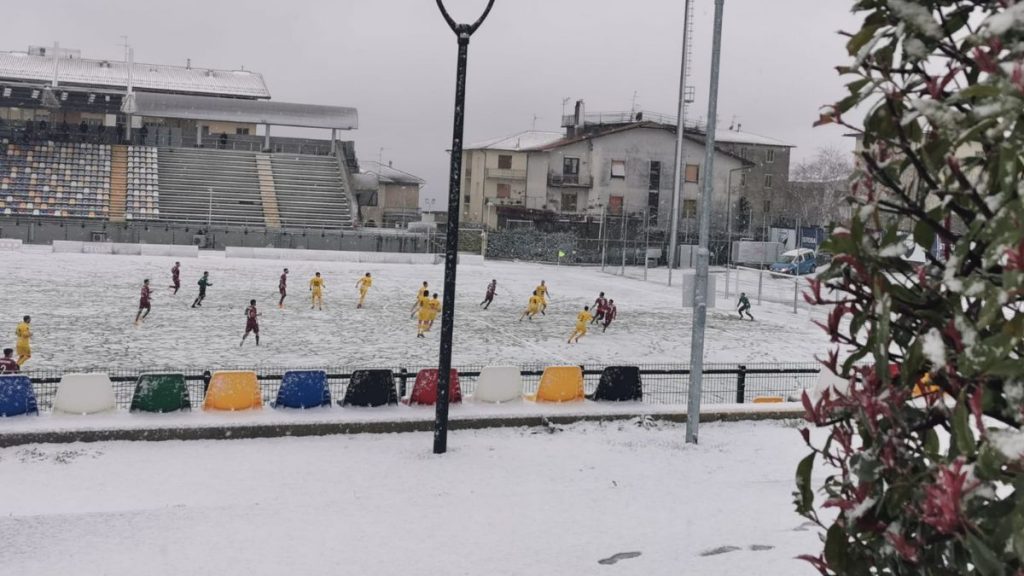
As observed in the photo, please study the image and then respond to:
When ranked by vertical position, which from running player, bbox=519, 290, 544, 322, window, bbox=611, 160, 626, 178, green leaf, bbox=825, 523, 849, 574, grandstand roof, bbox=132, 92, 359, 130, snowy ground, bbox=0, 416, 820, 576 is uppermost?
grandstand roof, bbox=132, 92, 359, 130

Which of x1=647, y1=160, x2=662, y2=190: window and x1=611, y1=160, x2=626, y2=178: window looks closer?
x1=611, y1=160, x2=626, y2=178: window

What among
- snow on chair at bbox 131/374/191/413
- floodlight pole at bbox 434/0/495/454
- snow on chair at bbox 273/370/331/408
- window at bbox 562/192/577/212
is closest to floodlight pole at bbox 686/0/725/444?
floodlight pole at bbox 434/0/495/454

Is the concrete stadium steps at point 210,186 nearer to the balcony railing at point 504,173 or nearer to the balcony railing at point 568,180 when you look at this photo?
the balcony railing at point 504,173

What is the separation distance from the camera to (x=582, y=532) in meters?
10.5

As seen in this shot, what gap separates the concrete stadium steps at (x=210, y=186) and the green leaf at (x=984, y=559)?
6014cm

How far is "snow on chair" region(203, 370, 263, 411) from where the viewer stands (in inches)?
589

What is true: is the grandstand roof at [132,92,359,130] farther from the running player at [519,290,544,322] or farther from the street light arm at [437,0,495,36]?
the street light arm at [437,0,495,36]

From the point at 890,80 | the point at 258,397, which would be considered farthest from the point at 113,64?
the point at 890,80

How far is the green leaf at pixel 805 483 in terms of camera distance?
3859 mm

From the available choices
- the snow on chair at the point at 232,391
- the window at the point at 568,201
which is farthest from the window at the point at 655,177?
the snow on chair at the point at 232,391

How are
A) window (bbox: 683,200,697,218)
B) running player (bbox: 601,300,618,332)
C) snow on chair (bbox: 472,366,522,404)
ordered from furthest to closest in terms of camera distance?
1. window (bbox: 683,200,697,218)
2. running player (bbox: 601,300,618,332)
3. snow on chair (bbox: 472,366,522,404)

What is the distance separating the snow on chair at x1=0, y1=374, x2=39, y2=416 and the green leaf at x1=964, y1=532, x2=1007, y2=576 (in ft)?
44.9

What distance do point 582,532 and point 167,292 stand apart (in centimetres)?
2662

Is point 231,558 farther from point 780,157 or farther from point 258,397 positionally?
point 780,157
